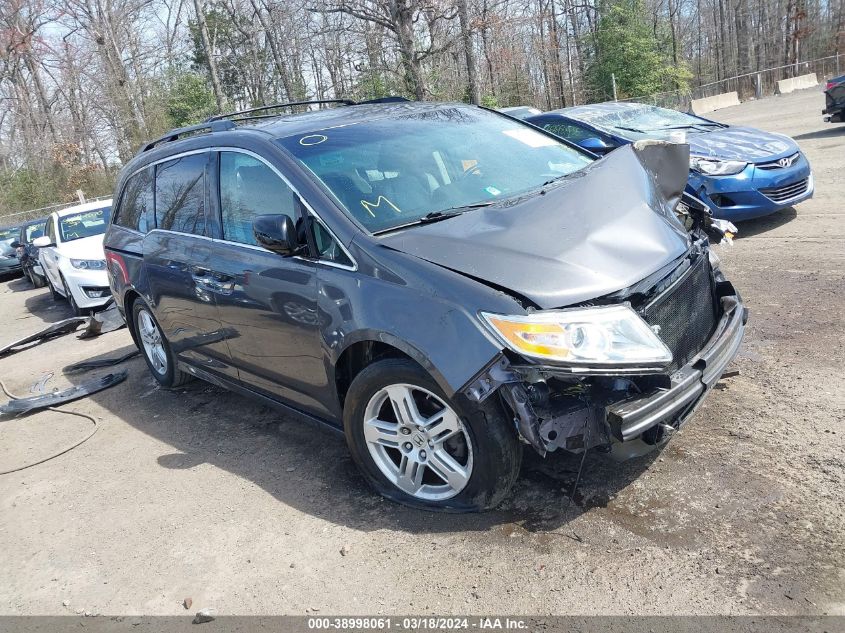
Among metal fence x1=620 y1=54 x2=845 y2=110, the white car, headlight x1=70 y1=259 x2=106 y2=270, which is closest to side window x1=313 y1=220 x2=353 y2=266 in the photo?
the white car

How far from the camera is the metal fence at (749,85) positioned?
34.6 metres

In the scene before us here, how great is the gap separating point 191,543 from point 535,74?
Result: 155 feet

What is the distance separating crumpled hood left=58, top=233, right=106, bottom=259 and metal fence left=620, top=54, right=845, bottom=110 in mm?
26447

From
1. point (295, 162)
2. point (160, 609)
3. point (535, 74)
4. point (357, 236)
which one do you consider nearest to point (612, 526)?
point (357, 236)

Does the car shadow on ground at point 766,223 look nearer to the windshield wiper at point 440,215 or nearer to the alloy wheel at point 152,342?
the windshield wiper at point 440,215

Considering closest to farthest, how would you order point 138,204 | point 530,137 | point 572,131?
point 530,137
point 138,204
point 572,131

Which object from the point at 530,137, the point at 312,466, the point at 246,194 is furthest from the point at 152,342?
the point at 530,137

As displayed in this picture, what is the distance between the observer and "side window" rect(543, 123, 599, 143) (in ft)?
28.7

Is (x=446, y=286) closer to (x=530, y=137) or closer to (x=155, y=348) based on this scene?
(x=530, y=137)

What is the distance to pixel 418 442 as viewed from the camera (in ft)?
10.5

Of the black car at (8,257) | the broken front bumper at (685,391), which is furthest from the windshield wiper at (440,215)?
the black car at (8,257)

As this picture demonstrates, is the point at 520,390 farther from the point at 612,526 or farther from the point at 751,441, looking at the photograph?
the point at 751,441

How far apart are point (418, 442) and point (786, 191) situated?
6.18m

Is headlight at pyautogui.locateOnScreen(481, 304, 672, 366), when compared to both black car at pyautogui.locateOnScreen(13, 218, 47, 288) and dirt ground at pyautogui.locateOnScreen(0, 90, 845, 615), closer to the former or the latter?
dirt ground at pyautogui.locateOnScreen(0, 90, 845, 615)
